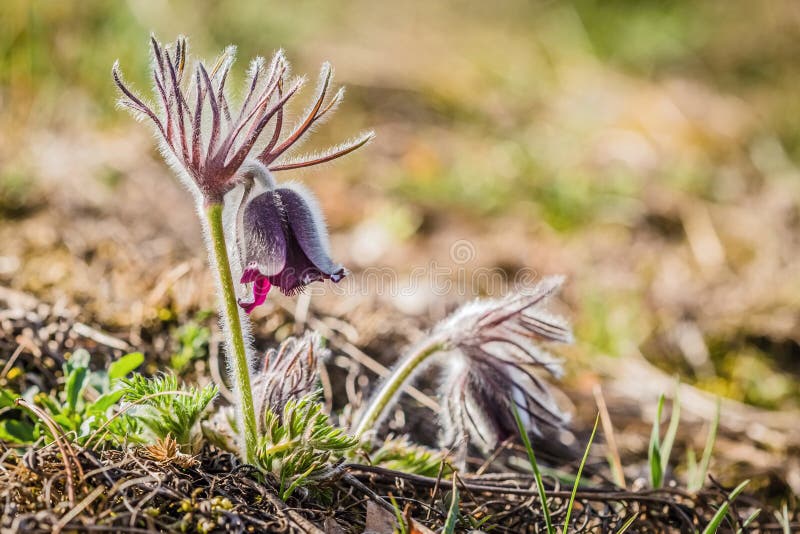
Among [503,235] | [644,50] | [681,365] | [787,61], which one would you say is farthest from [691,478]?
[787,61]

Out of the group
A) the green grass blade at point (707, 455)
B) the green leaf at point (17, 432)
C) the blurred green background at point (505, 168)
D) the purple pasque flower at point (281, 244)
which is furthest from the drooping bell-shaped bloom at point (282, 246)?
the green grass blade at point (707, 455)

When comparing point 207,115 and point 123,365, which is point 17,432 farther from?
Answer: point 207,115

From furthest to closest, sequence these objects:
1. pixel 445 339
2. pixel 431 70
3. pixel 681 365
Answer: pixel 431 70, pixel 681 365, pixel 445 339

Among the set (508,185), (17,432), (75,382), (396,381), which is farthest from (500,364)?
(508,185)

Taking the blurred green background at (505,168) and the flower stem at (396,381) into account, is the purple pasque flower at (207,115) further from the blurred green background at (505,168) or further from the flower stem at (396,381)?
the blurred green background at (505,168)

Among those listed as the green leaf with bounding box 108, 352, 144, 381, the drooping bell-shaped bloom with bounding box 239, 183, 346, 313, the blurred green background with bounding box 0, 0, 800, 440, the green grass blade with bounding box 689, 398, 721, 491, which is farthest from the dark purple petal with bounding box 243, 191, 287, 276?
the green grass blade with bounding box 689, 398, 721, 491

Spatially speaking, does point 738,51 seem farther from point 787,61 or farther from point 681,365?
point 681,365
